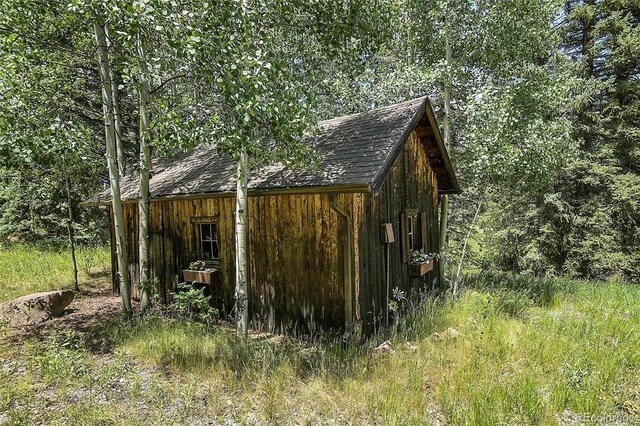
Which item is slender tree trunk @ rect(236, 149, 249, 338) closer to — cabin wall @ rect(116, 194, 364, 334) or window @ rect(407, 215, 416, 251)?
cabin wall @ rect(116, 194, 364, 334)

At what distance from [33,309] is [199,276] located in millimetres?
3178

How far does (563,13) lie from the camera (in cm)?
1330

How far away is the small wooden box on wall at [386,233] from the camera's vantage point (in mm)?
6863

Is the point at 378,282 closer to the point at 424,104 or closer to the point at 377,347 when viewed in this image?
the point at 377,347

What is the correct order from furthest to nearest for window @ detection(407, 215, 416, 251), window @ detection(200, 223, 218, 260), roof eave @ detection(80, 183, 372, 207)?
1. window @ detection(200, 223, 218, 260)
2. window @ detection(407, 215, 416, 251)
3. roof eave @ detection(80, 183, 372, 207)

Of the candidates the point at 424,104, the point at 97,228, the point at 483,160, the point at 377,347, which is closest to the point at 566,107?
the point at 483,160

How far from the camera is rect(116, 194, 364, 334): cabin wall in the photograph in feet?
21.6

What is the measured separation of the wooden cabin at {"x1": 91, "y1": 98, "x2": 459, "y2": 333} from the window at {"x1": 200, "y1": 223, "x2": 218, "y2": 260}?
24mm

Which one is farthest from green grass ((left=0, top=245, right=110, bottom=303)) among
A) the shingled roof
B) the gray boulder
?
the shingled roof

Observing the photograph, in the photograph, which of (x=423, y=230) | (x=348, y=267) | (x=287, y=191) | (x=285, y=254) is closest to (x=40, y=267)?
(x=285, y=254)

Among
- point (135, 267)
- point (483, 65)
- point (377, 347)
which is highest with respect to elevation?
point (483, 65)

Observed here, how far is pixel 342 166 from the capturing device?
652 centimetres

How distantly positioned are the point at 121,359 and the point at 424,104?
23.0 feet

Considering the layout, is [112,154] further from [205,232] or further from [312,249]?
[312,249]
